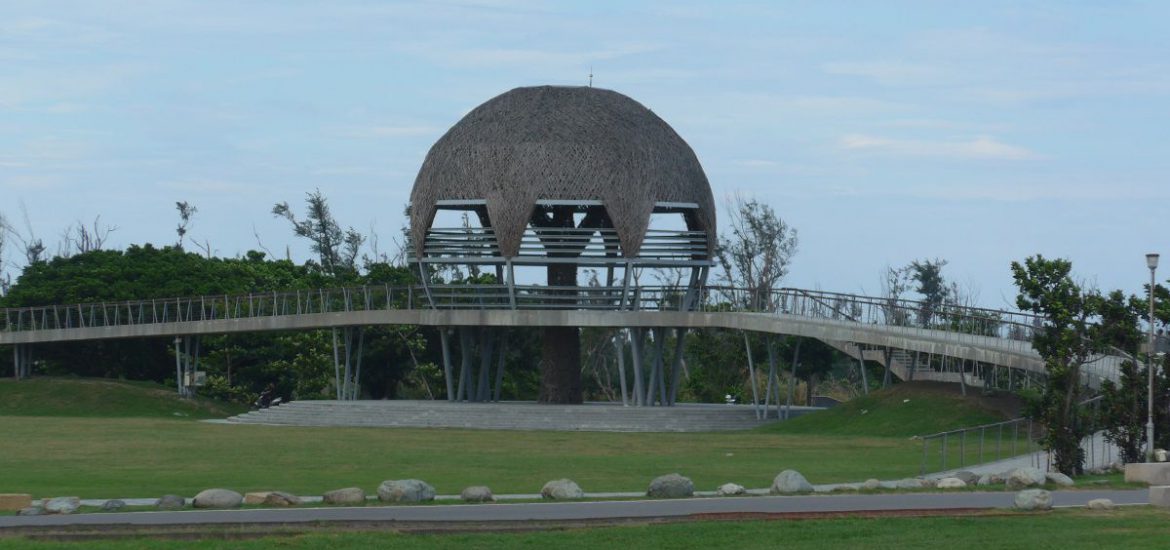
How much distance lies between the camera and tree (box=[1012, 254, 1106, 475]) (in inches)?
1312

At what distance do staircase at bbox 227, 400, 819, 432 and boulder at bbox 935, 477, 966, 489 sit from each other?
2683cm

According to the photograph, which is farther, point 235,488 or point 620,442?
point 620,442

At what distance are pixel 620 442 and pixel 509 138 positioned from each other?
1544 centimetres

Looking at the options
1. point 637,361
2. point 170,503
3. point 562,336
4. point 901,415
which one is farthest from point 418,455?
point 562,336

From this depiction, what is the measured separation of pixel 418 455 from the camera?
42.3m

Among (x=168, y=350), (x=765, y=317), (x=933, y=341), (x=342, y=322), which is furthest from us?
(x=168, y=350)

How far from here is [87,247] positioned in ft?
391

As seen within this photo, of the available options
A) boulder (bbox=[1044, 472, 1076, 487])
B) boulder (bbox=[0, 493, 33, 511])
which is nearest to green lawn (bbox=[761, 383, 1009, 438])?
boulder (bbox=[1044, 472, 1076, 487])

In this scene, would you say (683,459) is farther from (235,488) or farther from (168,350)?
(168,350)

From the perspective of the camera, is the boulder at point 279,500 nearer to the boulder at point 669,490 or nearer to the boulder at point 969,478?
the boulder at point 669,490

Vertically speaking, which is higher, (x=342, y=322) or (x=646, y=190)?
(x=646, y=190)

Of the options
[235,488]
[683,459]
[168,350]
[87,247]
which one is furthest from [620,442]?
[87,247]

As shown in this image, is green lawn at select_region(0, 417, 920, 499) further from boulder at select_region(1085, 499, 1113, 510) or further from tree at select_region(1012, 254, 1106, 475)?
boulder at select_region(1085, 499, 1113, 510)

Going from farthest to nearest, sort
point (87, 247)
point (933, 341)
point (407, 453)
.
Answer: point (87, 247), point (933, 341), point (407, 453)
